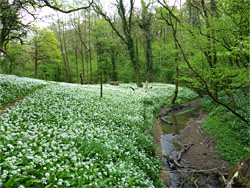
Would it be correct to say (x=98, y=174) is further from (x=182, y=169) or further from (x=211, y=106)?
(x=211, y=106)

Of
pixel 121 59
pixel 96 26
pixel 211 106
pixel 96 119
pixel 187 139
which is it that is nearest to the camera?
pixel 96 119

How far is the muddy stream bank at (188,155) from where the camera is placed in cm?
655

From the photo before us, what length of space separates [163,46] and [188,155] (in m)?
29.9

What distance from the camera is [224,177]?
6223mm

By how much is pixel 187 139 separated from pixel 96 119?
6.45m

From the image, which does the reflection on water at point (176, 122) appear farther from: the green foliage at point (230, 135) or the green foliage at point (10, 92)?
the green foliage at point (10, 92)

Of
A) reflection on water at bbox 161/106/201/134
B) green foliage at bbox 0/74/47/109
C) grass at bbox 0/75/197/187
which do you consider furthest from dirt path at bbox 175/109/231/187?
green foliage at bbox 0/74/47/109

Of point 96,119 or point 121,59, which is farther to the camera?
point 121,59

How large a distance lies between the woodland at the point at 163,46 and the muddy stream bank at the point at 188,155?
0.72 m

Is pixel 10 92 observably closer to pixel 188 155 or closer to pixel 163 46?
pixel 188 155

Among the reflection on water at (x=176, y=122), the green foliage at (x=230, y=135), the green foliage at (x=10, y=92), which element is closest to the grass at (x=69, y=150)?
the green foliage at (x=10, y=92)

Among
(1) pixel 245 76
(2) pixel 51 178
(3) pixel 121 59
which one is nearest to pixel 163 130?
(1) pixel 245 76

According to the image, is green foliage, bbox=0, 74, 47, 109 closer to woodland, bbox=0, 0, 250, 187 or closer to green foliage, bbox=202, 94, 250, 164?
woodland, bbox=0, 0, 250, 187

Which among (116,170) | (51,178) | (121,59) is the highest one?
(121,59)
